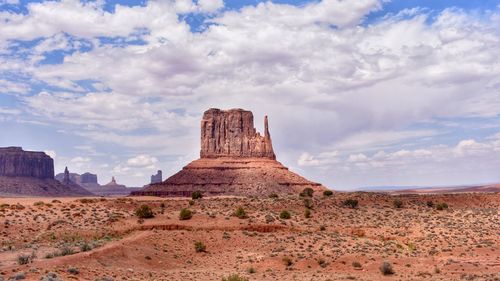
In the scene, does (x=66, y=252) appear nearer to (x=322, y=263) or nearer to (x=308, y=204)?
(x=322, y=263)

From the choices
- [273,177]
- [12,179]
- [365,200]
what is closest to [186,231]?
[365,200]

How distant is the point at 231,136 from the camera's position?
6186 inches

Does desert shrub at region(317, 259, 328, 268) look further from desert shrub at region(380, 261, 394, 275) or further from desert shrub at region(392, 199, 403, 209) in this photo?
desert shrub at region(392, 199, 403, 209)

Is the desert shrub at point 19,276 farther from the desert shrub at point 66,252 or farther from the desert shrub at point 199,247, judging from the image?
the desert shrub at point 199,247

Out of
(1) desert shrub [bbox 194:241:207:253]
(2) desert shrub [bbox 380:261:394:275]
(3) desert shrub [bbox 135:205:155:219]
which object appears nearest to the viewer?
(2) desert shrub [bbox 380:261:394:275]

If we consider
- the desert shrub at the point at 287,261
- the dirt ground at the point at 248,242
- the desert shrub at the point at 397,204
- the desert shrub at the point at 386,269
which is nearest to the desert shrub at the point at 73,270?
the dirt ground at the point at 248,242

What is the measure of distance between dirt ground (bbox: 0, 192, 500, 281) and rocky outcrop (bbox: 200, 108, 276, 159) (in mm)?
88221

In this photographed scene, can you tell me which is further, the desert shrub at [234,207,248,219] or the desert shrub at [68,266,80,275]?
the desert shrub at [234,207,248,219]

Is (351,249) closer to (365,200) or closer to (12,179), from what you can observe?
(365,200)

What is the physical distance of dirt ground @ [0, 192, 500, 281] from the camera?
33812mm

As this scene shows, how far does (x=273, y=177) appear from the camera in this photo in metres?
130

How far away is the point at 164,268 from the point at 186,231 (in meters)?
10.9

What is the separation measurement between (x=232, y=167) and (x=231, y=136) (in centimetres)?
1834

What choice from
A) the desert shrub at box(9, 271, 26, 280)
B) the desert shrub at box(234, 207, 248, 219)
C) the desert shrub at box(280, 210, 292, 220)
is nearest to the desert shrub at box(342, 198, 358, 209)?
the desert shrub at box(280, 210, 292, 220)
